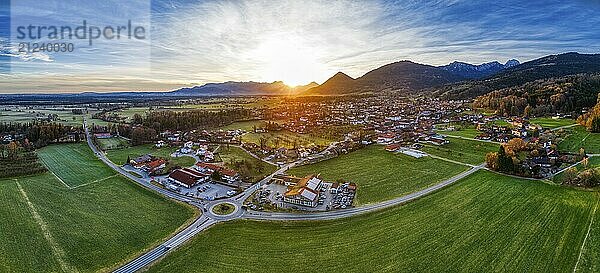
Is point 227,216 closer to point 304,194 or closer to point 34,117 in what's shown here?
point 304,194

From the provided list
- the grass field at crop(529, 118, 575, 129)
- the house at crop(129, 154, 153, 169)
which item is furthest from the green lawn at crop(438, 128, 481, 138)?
the house at crop(129, 154, 153, 169)

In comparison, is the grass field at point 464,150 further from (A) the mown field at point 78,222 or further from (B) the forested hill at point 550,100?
(B) the forested hill at point 550,100

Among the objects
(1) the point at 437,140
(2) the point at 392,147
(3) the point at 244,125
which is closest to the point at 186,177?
(2) the point at 392,147

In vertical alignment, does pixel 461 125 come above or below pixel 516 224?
above

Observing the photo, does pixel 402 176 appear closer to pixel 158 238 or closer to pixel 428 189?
pixel 428 189

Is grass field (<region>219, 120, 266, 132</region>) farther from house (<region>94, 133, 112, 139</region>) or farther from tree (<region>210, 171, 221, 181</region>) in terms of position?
tree (<region>210, 171, 221, 181</region>)

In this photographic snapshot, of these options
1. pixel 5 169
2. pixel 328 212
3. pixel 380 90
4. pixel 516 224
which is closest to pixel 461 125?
pixel 516 224

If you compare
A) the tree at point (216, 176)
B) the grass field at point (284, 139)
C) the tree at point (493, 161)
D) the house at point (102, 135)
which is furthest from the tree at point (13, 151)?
the tree at point (493, 161)
